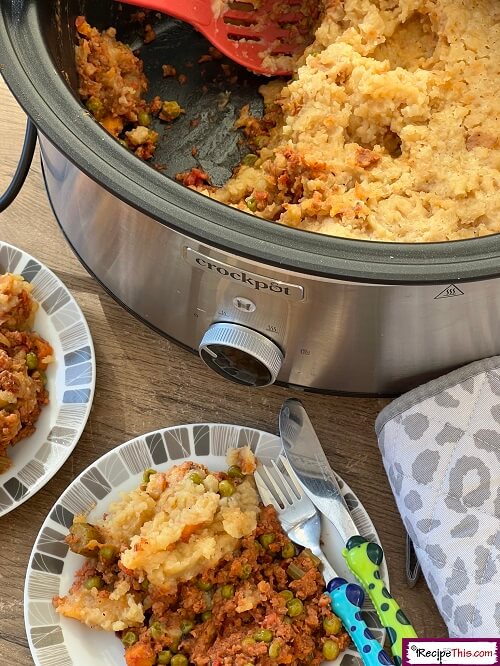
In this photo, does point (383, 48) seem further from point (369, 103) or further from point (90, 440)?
point (90, 440)

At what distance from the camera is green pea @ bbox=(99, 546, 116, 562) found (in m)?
1.39

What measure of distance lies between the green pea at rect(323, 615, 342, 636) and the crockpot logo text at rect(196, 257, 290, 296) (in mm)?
546

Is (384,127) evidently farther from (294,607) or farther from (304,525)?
(294,607)

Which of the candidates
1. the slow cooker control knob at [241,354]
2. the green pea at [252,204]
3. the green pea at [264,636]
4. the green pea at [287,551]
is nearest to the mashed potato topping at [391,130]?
the green pea at [252,204]

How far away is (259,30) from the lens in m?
1.72

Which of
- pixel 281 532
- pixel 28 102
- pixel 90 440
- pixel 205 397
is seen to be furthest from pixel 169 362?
pixel 28 102

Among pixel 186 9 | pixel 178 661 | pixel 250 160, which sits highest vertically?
pixel 186 9

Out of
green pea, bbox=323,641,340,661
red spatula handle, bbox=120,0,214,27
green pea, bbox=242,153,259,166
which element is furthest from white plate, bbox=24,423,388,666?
red spatula handle, bbox=120,0,214,27

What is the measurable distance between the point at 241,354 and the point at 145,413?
13.1 inches

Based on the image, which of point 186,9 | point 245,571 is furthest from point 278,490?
point 186,9

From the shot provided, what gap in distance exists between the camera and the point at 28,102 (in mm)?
1146

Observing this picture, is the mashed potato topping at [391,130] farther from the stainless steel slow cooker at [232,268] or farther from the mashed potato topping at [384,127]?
the stainless steel slow cooker at [232,268]

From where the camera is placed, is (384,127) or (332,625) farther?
(384,127)

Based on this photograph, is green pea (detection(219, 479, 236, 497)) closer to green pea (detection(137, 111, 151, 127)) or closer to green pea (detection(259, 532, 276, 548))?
green pea (detection(259, 532, 276, 548))
